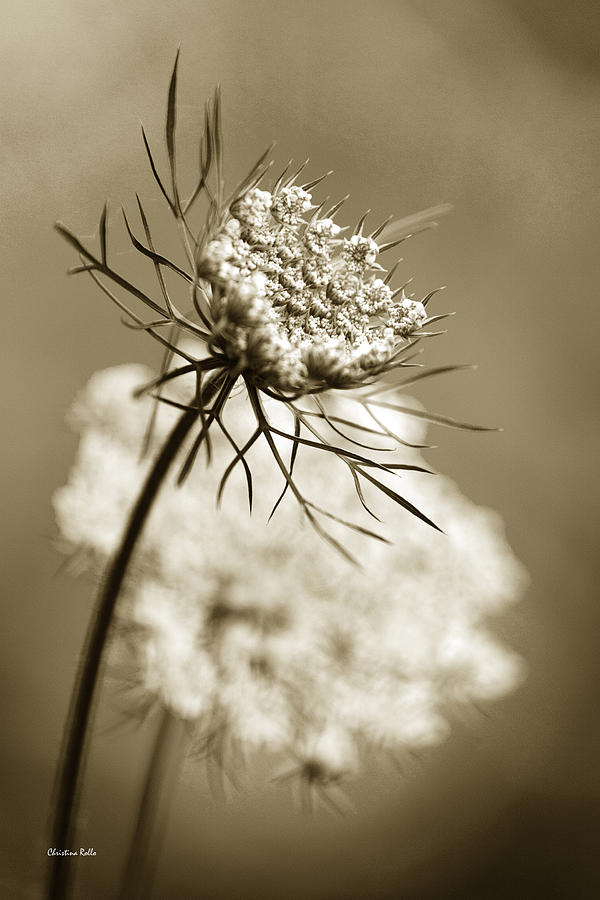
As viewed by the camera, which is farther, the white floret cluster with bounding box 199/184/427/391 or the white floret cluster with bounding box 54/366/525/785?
the white floret cluster with bounding box 54/366/525/785

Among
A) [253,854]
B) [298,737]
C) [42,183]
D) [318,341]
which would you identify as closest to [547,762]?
[253,854]

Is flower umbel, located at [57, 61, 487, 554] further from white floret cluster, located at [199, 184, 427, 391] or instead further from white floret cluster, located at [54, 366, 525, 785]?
white floret cluster, located at [54, 366, 525, 785]

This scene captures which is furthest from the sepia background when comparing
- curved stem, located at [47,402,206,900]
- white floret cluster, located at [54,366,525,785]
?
curved stem, located at [47,402,206,900]

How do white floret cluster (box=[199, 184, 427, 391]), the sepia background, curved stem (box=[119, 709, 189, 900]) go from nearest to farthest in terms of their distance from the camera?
white floret cluster (box=[199, 184, 427, 391])
curved stem (box=[119, 709, 189, 900])
the sepia background

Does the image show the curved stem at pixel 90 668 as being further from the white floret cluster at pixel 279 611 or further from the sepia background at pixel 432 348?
the sepia background at pixel 432 348

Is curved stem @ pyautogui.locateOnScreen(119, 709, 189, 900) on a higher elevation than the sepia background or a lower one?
lower

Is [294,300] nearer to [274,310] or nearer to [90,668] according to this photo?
[274,310]
